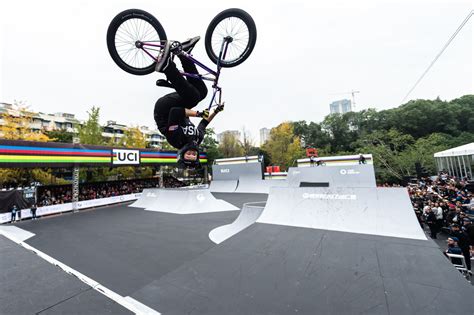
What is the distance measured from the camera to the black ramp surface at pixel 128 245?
4895 mm

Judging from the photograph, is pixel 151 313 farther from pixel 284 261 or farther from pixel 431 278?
pixel 431 278

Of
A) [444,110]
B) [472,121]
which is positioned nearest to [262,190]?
[444,110]

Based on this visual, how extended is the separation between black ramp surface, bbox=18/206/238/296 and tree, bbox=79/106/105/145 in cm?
1630

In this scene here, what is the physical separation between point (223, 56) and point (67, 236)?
31.5 ft

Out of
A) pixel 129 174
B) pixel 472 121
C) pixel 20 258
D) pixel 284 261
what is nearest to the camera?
pixel 20 258

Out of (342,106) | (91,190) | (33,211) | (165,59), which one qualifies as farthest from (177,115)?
(342,106)

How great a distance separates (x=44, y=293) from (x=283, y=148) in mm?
35434

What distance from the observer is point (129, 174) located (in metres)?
28.3

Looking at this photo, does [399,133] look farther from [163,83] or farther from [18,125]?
[18,125]

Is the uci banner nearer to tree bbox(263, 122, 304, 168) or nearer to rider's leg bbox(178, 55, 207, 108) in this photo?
rider's leg bbox(178, 55, 207, 108)

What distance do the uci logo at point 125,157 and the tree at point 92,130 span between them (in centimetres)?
1018

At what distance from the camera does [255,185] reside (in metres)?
23.1

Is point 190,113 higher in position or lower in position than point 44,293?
higher

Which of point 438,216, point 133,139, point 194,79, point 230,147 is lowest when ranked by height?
point 438,216
